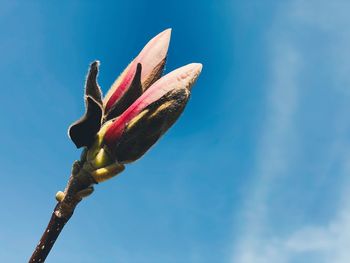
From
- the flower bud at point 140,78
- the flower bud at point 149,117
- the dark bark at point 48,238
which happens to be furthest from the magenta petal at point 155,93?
the dark bark at point 48,238

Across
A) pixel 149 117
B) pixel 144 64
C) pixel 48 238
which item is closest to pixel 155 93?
pixel 149 117

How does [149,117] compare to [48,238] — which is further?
[149,117]

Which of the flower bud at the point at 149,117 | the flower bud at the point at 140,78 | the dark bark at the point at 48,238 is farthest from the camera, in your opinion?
the flower bud at the point at 140,78

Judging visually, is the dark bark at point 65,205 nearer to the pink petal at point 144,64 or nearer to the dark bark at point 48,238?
the dark bark at point 48,238

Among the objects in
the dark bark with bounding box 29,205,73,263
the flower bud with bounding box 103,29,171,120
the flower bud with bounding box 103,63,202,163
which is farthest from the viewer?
the flower bud with bounding box 103,29,171,120

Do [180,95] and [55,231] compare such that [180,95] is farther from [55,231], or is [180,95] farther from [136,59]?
[55,231]

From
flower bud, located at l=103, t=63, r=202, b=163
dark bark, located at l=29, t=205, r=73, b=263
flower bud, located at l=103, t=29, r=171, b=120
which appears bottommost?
dark bark, located at l=29, t=205, r=73, b=263

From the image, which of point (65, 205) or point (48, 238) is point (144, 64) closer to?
point (65, 205)

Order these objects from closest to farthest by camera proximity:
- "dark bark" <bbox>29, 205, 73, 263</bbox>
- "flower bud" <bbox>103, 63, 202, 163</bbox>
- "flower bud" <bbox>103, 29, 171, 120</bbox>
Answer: "dark bark" <bbox>29, 205, 73, 263</bbox> → "flower bud" <bbox>103, 63, 202, 163</bbox> → "flower bud" <bbox>103, 29, 171, 120</bbox>

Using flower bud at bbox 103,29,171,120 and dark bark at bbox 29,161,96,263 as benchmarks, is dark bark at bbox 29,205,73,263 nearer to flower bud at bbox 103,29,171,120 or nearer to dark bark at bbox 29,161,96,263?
dark bark at bbox 29,161,96,263

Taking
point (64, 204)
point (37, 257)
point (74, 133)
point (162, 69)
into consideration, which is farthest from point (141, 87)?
point (37, 257)

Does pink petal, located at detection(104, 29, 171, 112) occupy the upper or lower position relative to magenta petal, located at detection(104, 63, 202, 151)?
upper

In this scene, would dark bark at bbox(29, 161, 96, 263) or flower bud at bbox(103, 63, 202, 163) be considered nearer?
dark bark at bbox(29, 161, 96, 263)

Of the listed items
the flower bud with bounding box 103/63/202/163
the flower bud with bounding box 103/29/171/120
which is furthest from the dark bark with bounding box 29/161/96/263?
the flower bud with bounding box 103/29/171/120
